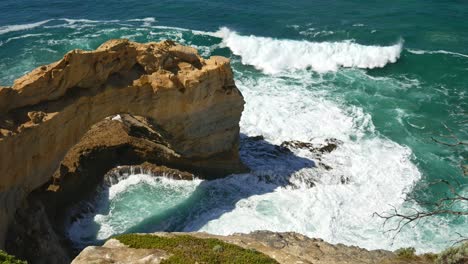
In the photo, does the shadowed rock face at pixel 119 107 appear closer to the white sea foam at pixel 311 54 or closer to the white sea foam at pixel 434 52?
the white sea foam at pixel 311 54

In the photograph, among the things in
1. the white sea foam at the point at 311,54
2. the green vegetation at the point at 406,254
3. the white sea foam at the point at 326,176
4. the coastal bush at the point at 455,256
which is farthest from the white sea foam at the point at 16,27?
the coastal bush at the point at 455,256

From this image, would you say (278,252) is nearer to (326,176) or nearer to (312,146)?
(326,176)

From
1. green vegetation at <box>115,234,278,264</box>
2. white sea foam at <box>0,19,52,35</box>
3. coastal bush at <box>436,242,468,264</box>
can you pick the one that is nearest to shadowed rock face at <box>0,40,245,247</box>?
green vegetation at <box>115,234,278,264</box>

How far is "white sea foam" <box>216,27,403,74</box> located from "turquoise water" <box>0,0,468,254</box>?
0.12m

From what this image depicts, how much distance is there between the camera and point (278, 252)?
1730 cm

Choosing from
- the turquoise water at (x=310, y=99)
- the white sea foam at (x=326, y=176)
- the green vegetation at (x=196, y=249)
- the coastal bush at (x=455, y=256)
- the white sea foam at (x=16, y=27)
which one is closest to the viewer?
the green vegetation at (x=196, y=249)

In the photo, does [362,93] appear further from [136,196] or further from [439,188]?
[136,196]

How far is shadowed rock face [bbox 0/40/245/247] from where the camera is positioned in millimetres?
19250

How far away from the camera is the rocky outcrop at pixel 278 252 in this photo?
15.1 m

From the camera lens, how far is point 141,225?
2358 cm

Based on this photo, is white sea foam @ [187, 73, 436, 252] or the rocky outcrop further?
white sea foam @ [187, 73, 436, 252]

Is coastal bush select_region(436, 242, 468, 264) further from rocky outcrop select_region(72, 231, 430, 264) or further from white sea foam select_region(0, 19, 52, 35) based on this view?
white sea foam select_region(0, 19, 52, 35)

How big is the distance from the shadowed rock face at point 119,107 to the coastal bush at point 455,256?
12742 mm

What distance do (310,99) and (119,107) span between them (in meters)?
16.3
